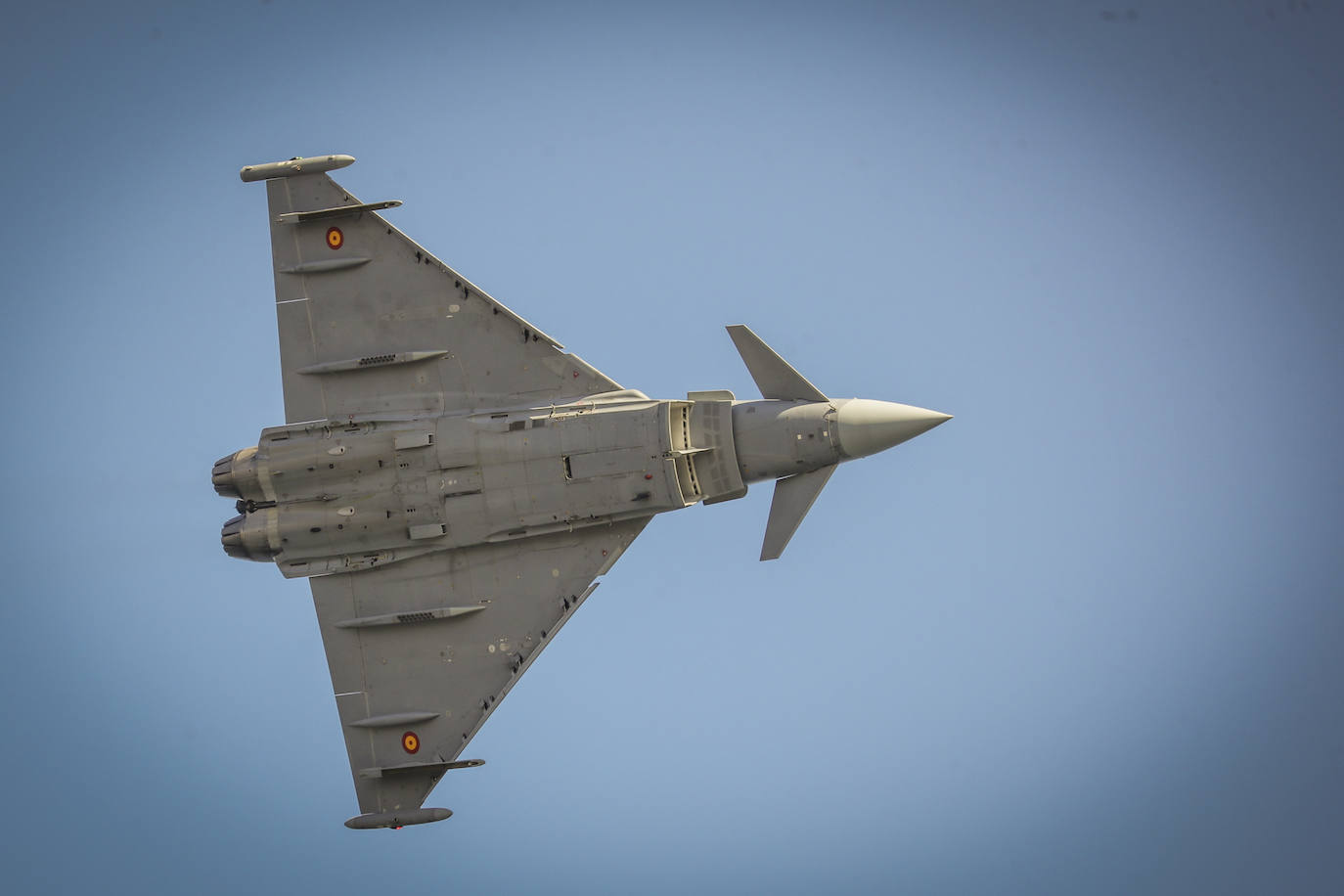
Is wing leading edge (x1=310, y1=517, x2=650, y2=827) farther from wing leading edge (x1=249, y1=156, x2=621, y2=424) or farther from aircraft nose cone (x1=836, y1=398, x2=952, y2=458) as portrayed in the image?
aircraft nose cone (x1=836, y1=398, x2=952, y2=458)

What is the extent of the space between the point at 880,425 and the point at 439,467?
5.81 m

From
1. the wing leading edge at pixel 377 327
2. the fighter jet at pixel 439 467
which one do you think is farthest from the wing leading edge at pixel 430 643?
the wing leading edge at pixel 377 327

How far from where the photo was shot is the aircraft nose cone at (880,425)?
19.2 metres

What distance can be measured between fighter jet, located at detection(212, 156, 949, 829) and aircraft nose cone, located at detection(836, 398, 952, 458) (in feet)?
0.08

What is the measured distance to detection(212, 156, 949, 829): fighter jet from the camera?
19.5m

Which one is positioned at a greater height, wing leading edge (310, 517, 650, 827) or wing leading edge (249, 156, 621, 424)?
wing leading edge (249, 156, 621, 424)

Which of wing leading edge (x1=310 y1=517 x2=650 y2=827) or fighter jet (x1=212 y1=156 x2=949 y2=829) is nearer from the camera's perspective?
fighter jet (x1=212 y1=156 x2=949 y2=829)

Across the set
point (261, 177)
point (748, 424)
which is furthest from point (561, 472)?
point (261, 177)

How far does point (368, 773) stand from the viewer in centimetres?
2072

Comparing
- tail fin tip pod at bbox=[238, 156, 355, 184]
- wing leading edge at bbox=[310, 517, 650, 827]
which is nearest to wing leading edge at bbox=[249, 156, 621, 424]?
tail fin tip pod at bbox=[238, 156, 355, 184]

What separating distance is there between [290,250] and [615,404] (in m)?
5.37

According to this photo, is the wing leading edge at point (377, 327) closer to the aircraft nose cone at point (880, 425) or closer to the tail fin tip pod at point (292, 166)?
the tail fin tip pod at point (292, 166)

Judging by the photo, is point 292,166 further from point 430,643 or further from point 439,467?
point 430,643

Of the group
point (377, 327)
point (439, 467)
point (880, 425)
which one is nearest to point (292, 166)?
point (377, 327)
